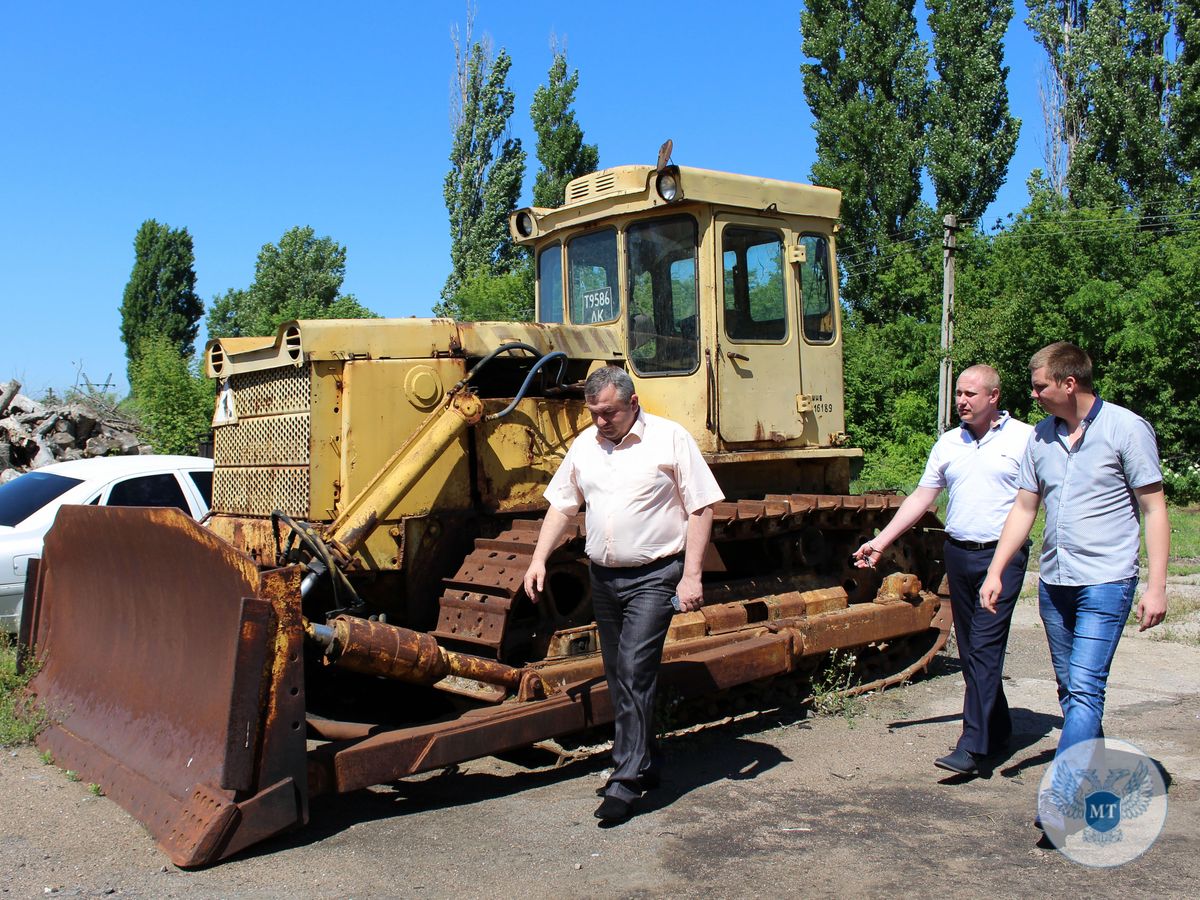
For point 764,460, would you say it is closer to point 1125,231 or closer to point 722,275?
point 722,275

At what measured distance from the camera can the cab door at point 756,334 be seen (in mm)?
6363

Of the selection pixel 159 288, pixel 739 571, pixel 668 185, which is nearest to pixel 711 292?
pixel 668 185

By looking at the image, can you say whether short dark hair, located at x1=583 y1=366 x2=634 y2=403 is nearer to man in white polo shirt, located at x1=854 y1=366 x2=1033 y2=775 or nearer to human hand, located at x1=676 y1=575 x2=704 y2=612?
human hand, located at x1=676 y1=575 x2=704 y2=612

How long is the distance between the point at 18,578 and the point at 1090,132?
25.9 m

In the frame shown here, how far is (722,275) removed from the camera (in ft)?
20.8

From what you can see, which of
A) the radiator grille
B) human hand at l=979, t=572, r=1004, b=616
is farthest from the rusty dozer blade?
human hand at l=979, t=572, r=1004, b=616

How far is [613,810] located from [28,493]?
21.2 ft

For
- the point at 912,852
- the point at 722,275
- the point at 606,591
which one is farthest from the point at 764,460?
the point at 912,852

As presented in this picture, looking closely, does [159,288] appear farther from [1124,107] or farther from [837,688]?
[837,688]

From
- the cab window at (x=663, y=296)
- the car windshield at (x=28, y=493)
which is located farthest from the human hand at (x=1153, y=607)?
the car windshield at (x=28, y=493)

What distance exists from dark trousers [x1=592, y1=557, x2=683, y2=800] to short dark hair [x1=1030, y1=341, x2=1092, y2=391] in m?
1.70

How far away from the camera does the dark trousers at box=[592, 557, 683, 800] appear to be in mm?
4508

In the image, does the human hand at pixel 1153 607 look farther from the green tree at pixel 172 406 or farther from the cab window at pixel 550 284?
the green tree at pixel 172 406

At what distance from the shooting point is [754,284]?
21.6ft
